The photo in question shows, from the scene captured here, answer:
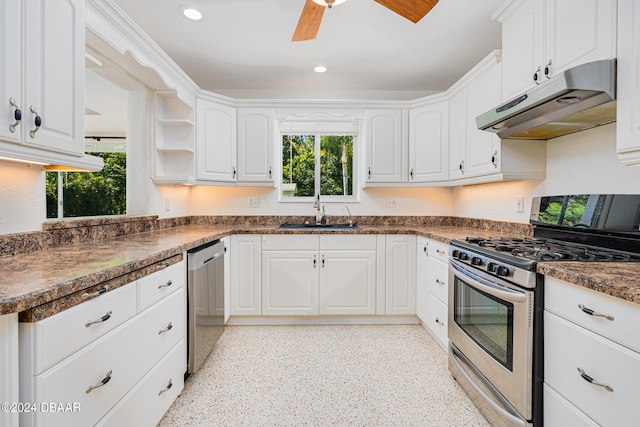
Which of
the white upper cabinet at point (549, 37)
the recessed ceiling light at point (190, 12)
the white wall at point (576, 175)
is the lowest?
the white wall at point (576, 175)

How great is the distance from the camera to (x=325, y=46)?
257 cm

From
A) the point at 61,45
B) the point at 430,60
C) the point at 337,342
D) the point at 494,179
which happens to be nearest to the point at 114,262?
the point at 61,45

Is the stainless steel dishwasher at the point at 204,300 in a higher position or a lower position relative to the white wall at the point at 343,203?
lower

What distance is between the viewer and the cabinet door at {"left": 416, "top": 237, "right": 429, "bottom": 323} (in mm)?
2662

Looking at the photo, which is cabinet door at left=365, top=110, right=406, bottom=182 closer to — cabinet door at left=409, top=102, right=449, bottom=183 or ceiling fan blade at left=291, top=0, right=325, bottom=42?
cabinet door at left=409, top=102, right=449, bottom=183

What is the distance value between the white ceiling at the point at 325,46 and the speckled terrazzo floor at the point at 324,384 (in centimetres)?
248

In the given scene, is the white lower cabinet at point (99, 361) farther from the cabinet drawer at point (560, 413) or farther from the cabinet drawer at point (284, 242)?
the cabinet drawer at point (560, 413)

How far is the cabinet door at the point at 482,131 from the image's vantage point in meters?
2.19

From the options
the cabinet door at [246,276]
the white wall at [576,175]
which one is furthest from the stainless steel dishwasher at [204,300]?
the white wall at [576,175]

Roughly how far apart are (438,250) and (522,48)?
4.69 feet

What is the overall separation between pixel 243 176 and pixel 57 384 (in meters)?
2.47

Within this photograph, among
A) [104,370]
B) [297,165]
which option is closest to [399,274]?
[297,165]

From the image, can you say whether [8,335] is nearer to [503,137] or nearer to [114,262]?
[114,262]

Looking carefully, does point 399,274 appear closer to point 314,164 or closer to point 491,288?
point 491,288
